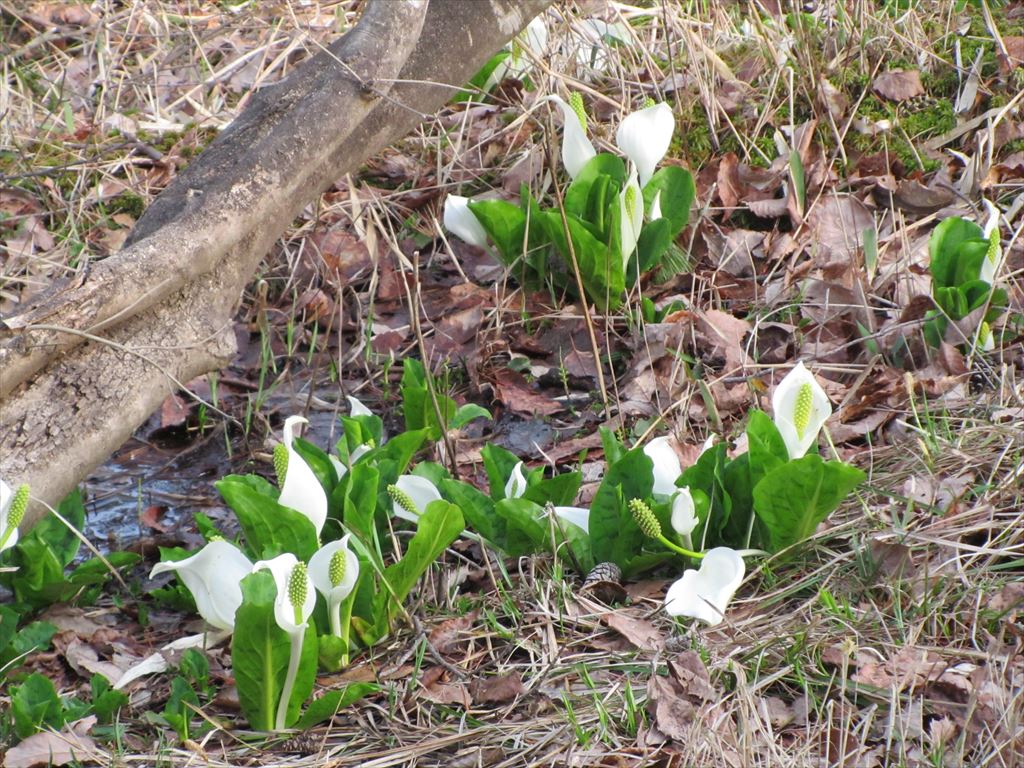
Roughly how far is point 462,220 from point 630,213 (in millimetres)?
476

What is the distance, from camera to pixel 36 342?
75.0 inches

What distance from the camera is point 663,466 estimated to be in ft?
6.65

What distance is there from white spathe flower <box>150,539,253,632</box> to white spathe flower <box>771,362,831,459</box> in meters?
0.94

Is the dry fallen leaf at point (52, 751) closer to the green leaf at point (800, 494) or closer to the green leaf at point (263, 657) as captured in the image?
the green leaf at point (263, 657)

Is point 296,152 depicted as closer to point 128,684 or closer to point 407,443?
point 407,443

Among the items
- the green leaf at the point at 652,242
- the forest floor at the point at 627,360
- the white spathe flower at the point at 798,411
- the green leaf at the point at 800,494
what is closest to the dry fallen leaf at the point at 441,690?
the forest floor at the point at 627,360

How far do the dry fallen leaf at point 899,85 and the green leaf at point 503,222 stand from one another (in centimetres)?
133

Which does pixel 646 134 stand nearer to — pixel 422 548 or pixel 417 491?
pixel 417 491

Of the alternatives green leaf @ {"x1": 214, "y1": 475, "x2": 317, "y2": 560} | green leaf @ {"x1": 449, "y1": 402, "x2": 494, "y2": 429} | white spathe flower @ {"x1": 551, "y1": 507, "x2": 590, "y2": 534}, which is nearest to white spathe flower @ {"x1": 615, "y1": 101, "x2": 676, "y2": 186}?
green leaf @ {"x1": 449, "y1": 402, "x2": 494, "y2": 429}

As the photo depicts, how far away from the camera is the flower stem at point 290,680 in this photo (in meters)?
1.65

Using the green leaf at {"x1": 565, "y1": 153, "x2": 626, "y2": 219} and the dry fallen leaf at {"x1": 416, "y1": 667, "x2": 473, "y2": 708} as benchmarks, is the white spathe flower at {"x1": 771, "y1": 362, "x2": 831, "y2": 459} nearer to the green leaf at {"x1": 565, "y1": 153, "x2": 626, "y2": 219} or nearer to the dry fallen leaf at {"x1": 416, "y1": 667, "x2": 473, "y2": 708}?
the dry fallen leaf at {"x1": 416, "y1": 667, "x2": 473, "y2": 708}

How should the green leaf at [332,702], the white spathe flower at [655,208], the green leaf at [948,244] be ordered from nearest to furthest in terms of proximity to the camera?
the green leaf at [332,702]
the green leaf at [948,244]
the white spathe flower at [655,208]

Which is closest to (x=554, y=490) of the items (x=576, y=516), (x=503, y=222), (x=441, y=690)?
(x=576, y=516)

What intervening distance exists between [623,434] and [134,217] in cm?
199
